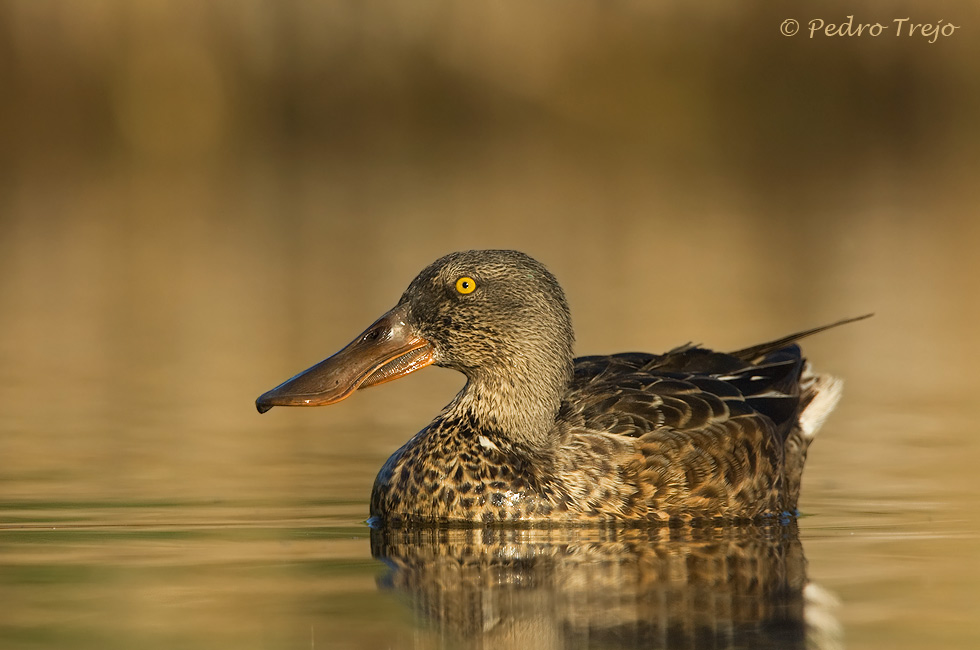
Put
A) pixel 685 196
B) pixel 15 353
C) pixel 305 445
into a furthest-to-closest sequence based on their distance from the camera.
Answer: pixel 685 196 < pixel 15 353 < pixel 305 445

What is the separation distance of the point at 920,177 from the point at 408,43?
9.03 meters

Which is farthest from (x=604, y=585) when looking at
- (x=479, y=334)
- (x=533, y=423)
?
(x=479, y=334)

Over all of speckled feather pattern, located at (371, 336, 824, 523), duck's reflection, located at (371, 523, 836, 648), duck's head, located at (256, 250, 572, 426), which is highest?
duck's head, located at (256, 250, 572, 426)

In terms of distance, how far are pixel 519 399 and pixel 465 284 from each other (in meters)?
0.59

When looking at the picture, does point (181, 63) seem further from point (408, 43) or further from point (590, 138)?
point (590, 138)

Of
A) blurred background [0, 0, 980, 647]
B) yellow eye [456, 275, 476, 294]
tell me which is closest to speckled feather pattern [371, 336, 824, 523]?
blurred background [0, 0, 980, 647]

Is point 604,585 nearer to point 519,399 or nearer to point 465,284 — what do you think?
point 519,399

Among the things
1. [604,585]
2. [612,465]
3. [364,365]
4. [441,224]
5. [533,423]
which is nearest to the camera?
[604,585]

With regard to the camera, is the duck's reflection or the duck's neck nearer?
the duck's reflection

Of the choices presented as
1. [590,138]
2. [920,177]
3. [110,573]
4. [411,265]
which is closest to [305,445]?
[110,573]

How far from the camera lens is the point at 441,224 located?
2227cm

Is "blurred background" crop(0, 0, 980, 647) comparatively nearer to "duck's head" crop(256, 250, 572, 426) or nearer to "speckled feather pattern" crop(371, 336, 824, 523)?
"speckled feather pattern" crop(371, 336, 824, 523)

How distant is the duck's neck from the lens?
27.5 ft

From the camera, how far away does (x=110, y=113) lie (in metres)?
34.7
